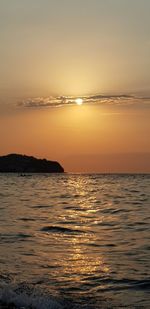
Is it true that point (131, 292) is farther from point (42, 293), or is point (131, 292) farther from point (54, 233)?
point (54, 233)

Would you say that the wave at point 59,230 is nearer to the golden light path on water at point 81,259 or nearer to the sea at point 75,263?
the sea at point 75,263

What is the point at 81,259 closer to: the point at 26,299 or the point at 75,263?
the point at 75,263

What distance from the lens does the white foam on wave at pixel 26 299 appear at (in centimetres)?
1220

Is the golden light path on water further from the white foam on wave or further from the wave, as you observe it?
the white foam on wave

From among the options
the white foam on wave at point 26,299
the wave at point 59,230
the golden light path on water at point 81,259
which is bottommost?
the white foam on wave at point 26,299

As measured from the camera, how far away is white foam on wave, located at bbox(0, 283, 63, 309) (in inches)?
480

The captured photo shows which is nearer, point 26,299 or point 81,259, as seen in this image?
point 26,299

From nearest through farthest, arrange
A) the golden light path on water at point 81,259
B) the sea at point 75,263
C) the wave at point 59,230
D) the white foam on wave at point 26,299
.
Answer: the white foam on wave at point 26,299, the sea at point 75,263, the golden light path on water at point 81,259, the wave at point 59,230

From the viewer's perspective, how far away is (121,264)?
57.3ft

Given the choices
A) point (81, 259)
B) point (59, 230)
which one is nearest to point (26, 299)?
point (81, 259)

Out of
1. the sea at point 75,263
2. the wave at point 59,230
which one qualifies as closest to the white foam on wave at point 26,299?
the sea at point 75,263

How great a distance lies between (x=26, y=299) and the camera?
493 inches

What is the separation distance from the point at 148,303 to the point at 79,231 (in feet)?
43.2

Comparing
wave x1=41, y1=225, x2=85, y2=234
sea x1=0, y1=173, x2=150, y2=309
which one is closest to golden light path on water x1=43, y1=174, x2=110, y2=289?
sea x1=0, y1=173, x2=150, y2=309
